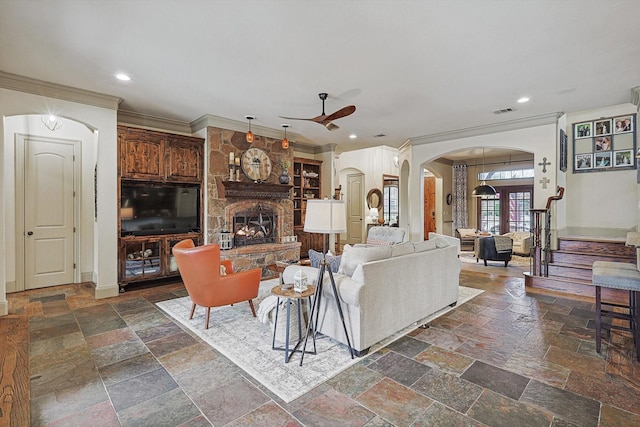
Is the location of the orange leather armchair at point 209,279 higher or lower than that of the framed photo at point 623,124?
lower

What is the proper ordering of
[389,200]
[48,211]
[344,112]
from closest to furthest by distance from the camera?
[344,112]
[48,211]
[389,200]

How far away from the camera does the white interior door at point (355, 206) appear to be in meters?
10.2

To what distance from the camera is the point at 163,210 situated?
17.7ft

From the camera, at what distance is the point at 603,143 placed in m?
5.45

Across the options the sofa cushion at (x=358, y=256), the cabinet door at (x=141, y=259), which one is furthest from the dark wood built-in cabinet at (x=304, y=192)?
the sofa cushion at (x=358, y=256)

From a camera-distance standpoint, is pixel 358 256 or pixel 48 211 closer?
pixel 358 256

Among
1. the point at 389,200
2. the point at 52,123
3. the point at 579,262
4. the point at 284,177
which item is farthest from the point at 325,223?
the point at 389,200

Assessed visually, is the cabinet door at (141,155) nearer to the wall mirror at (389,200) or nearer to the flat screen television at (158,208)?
the flat screen television at (158,208)

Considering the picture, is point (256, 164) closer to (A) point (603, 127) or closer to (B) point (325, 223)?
(B) point (325, 223)

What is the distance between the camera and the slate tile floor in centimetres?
206

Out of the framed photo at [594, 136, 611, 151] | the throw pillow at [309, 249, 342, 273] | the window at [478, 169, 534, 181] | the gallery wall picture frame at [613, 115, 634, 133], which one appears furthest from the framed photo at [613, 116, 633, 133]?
the throw pillow at [309, 249, 342, 273]

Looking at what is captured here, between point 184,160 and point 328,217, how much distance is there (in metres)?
3.78

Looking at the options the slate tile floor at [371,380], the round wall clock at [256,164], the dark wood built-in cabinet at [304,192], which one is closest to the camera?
the slate tile floor at [371,380]

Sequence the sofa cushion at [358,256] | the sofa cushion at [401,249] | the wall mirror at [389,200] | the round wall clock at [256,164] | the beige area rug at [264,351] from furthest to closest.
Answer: the wall mirror at [389,200], the round wall clock at [256,164], the sofa cushion at [401,249], the sofa cushion at [358,256], the beige area rug at [264,351]
